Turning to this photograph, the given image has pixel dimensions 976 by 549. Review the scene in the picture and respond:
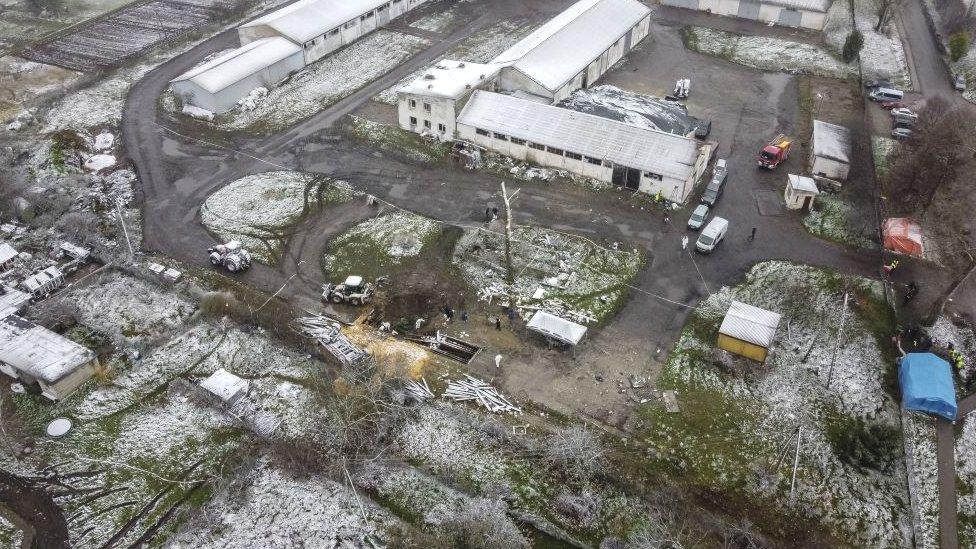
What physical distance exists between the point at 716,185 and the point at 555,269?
1384 cm

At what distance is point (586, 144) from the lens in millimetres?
47688

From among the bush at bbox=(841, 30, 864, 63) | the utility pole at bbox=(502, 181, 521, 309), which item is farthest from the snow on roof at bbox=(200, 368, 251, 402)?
the bush at bbox=(841, 30, 864, 63)

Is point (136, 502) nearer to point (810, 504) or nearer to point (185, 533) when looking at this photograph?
point (185, 533)

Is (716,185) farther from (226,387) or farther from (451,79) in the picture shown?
(226,387)

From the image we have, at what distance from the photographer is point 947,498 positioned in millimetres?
28688

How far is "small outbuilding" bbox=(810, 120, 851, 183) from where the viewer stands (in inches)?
1865

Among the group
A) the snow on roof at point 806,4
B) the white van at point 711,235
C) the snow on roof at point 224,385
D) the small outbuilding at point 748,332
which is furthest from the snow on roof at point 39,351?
the snow on roof at point 806,4

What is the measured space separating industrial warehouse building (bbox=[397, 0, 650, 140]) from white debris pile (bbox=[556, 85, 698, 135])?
2145 millimetres

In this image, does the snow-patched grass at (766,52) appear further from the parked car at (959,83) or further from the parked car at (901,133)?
the parked car at (901,133)

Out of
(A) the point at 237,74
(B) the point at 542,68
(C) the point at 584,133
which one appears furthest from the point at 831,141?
(A) the point at 237,74

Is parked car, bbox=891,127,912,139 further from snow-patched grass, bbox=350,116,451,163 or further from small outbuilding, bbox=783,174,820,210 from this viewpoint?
snow-patched grass, bbox=350,116,451,163

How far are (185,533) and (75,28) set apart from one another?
65.9 meters

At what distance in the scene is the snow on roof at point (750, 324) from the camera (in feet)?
112

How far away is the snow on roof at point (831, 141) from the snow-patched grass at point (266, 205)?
110 feet
